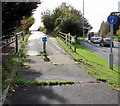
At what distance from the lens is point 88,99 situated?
474cm

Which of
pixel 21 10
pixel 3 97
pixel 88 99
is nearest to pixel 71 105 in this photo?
pixel 88 99

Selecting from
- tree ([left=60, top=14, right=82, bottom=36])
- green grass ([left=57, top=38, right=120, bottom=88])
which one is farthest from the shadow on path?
tree ([left=60, top=14, right=82, bottom=36])

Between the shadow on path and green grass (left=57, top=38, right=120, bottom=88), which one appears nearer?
the shadow on path

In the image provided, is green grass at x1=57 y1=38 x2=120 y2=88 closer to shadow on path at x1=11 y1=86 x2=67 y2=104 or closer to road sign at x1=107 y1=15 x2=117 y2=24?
shadow on path at x1=11 y1=86 x2=67 y2=104

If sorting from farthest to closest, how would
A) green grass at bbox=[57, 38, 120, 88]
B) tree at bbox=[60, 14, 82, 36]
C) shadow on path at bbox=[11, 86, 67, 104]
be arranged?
tree at bbox=[60, 14, 82, 36] → green grass at bbox=[57, 38, 120, 88] → shadow on path at bbox=[11, 86, 67, 104]

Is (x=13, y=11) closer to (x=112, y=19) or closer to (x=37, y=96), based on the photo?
(x=112, y=19)

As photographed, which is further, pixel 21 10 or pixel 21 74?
pixel 21 10

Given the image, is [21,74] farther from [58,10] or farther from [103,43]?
[58,10]

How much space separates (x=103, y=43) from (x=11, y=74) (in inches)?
1006

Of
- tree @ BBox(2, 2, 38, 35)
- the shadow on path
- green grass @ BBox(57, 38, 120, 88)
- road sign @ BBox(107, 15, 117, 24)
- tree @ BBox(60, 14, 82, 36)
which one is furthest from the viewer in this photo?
tree @ BBox(60, 14, 82, 36)

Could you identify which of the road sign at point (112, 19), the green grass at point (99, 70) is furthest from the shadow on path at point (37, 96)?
the road sign at point (112, 19)

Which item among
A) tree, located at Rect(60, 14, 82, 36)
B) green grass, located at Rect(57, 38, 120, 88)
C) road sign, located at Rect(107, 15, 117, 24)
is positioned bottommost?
green grass, located at Rect(57, 38, 120, 88)

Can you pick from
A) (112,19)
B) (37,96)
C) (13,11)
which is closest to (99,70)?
(112,19)

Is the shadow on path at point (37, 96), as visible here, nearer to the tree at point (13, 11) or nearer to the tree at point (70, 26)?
the tree at point (13, 11)
